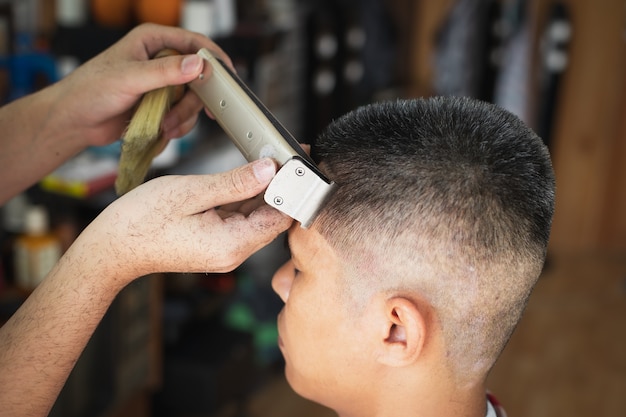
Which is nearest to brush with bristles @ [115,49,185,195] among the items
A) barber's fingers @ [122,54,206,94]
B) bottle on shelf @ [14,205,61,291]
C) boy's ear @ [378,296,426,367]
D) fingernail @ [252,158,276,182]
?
barber's fingers @ [122,54,206,94]

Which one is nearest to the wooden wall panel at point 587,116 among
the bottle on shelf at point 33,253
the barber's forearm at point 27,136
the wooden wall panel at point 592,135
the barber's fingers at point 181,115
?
the wooden wall panel at point 592,135

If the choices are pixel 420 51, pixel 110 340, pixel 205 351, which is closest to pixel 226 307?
pixel 205 351

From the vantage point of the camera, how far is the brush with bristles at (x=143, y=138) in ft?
3.74

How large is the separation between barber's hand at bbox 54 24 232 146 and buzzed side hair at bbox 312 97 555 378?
1.22 ft

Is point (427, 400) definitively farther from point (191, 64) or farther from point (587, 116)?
point (587, 116)

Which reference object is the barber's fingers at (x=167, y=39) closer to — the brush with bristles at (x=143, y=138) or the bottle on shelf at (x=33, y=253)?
the brush with bristles at (x=143, y=138)

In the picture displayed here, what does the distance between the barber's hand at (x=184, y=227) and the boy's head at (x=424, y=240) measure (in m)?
0.12

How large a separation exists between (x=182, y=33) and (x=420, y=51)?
353 cm

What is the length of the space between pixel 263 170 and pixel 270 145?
7 cm

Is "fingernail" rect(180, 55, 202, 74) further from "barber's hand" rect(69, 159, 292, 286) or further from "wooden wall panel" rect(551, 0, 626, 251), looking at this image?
"wooden wall panel" rect(551, 0, 626, 251)

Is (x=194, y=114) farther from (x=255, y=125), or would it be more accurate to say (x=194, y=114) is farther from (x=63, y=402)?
(x=63, y=402)

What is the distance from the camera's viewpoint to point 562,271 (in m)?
4.64

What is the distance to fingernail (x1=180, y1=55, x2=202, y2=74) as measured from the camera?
1145 millimetres

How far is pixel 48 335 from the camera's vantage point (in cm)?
104
